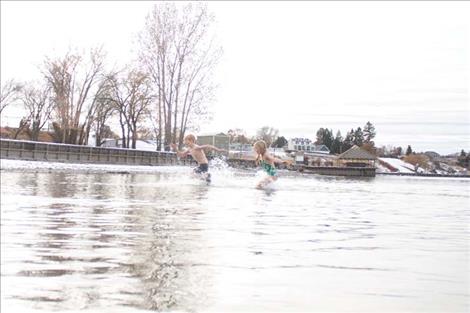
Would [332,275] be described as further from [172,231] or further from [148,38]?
[148,38]

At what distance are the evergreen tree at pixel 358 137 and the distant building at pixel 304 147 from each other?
908 mm

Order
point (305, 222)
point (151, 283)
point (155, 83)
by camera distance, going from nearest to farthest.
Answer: point (151, 283) → point (305, 222) → point (155, 83)

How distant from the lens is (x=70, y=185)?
488 cm

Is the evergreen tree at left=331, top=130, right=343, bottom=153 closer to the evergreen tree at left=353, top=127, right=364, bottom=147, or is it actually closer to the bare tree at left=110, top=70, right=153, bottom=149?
the evergreen tree at left=353, top=127, right=364, bottom=147

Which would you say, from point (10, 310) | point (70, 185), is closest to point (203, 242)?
point (70, 185)

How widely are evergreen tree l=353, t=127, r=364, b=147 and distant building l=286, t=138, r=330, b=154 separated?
908 mm

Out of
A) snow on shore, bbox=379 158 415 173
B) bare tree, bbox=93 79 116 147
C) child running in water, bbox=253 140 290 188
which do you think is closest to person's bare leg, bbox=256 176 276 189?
child running in water, bbox=253 140 290 188

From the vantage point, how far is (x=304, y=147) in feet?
48.6

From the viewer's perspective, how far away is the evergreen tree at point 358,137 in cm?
1170

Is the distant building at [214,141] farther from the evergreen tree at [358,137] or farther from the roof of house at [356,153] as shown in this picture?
the evergreen tree at [358,137]

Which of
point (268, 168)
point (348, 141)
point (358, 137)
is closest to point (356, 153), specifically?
point (348, 141)

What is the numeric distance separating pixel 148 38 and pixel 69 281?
A: 4020cm

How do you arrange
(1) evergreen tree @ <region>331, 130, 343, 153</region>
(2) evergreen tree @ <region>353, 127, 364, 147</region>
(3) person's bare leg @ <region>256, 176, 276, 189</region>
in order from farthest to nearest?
(3) person's bare leg @ <region>256, 176, 276, 189</region> < (1) evergreen tree @ <region>331, 130, 343, 153</region> < (2) evergreen tree @ <region>353, 127, 364, 147</region>

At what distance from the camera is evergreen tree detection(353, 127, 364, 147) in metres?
11.7
